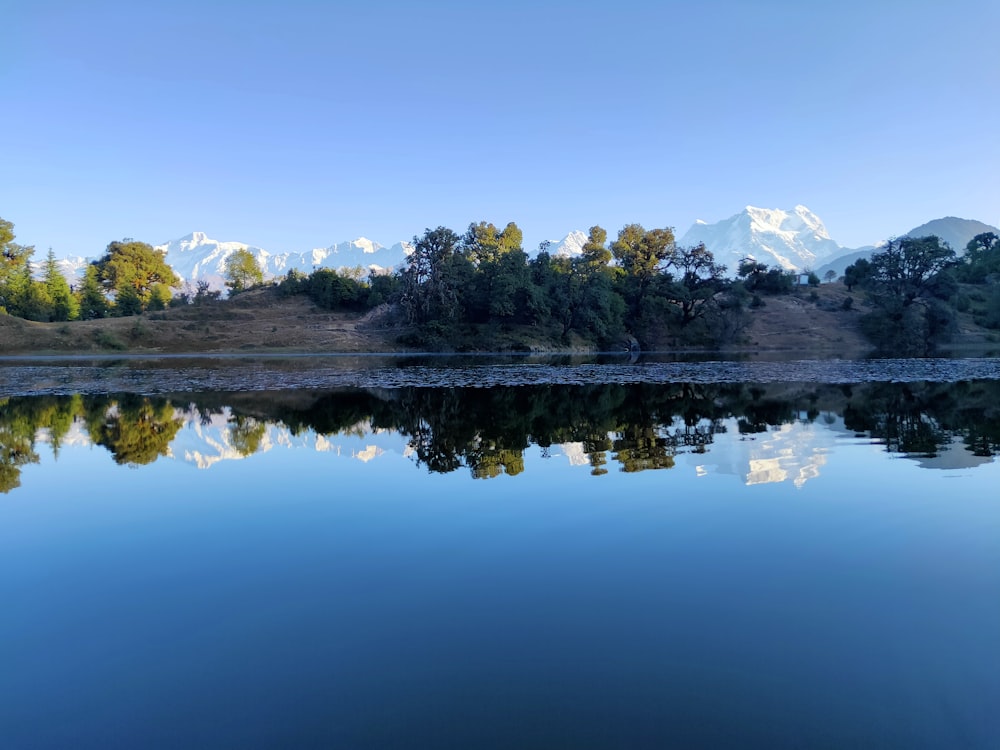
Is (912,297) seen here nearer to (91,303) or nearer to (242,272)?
(242,272)

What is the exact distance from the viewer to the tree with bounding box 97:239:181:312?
11475 cm

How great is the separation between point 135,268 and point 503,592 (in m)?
131

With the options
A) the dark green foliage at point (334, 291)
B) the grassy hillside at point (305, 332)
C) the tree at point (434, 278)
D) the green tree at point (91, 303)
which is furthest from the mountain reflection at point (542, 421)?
the green tree at point (91, 303)

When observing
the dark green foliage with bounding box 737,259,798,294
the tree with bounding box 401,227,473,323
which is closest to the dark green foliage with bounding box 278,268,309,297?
the tree with bounding box 401,227,473,323

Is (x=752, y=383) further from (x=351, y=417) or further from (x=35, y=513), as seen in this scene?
(x=35, y=513)

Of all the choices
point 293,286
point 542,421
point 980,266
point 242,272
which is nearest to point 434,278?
→ point 293,286

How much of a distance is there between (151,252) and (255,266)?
2639 cm

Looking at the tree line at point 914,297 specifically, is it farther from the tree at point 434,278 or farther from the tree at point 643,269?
the tree at point 434,278

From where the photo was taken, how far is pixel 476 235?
105938 millimetres

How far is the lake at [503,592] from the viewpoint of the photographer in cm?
504

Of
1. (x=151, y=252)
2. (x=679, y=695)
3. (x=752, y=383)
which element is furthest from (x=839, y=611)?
(x=151, y=252)

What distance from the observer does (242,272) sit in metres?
139

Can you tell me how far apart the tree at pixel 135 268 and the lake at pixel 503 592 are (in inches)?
4431

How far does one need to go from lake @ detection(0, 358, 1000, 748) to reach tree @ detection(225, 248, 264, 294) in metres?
127
